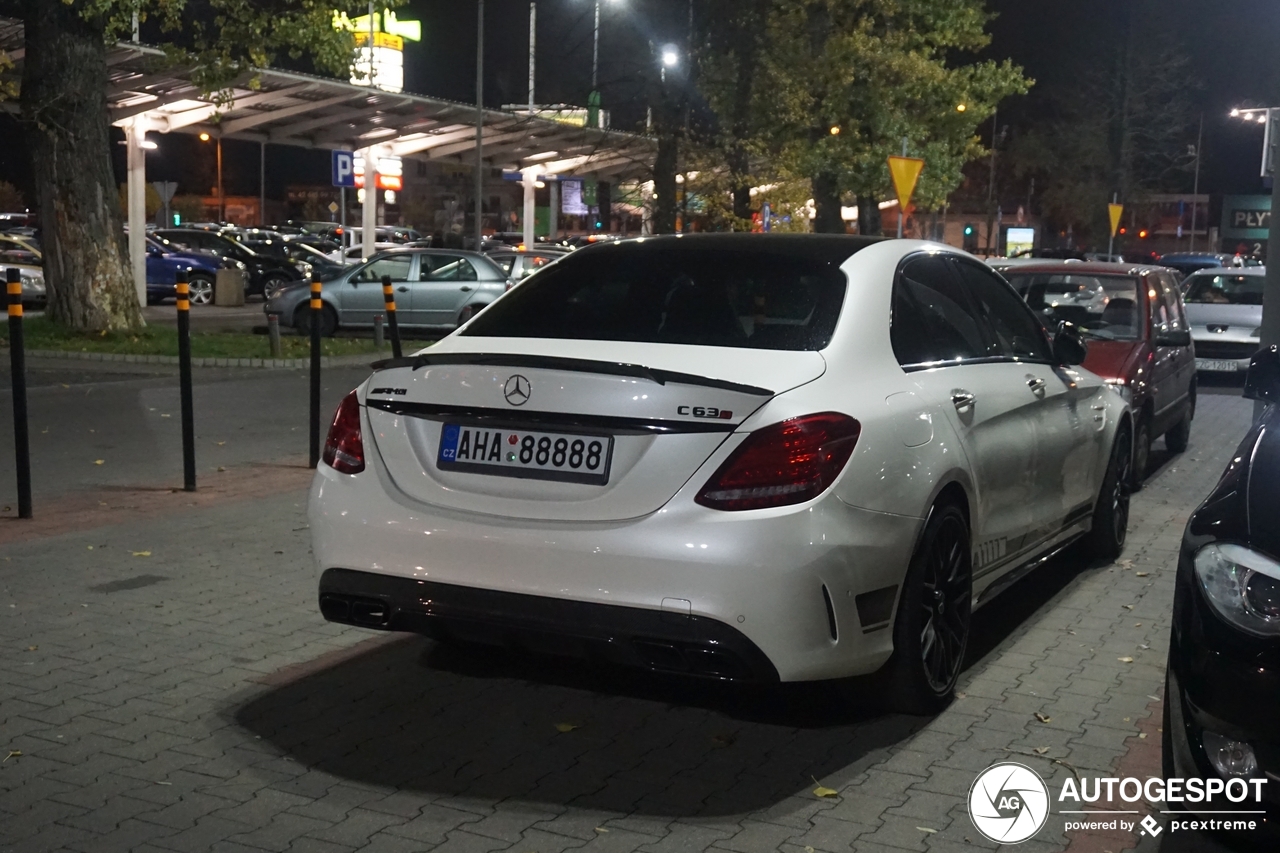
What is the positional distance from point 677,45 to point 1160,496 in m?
22.6

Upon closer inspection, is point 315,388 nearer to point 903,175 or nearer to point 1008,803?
point 1008,803

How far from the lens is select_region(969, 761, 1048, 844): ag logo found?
410 cm

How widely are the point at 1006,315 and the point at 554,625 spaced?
9.69ft

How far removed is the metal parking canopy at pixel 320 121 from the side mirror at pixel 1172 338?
15238 mm

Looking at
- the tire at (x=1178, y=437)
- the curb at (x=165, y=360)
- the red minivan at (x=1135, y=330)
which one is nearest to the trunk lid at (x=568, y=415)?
the red minivan at (x=1135, y=330)

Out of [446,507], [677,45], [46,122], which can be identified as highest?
[677,45]

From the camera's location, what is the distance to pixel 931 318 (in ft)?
18.0

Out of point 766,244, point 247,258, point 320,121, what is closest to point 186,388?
point 766,244

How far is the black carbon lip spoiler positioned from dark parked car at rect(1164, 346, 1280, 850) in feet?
4.18

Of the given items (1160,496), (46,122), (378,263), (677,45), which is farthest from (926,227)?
(1160,496)

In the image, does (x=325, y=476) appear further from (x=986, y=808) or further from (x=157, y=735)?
(x=986, y=808)

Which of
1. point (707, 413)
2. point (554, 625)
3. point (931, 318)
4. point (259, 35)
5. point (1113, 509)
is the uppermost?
point (259, 35)

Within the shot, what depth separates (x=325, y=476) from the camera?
486 centimetres

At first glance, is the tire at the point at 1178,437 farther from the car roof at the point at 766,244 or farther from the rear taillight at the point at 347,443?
the rear taillight at the point at 347,443
